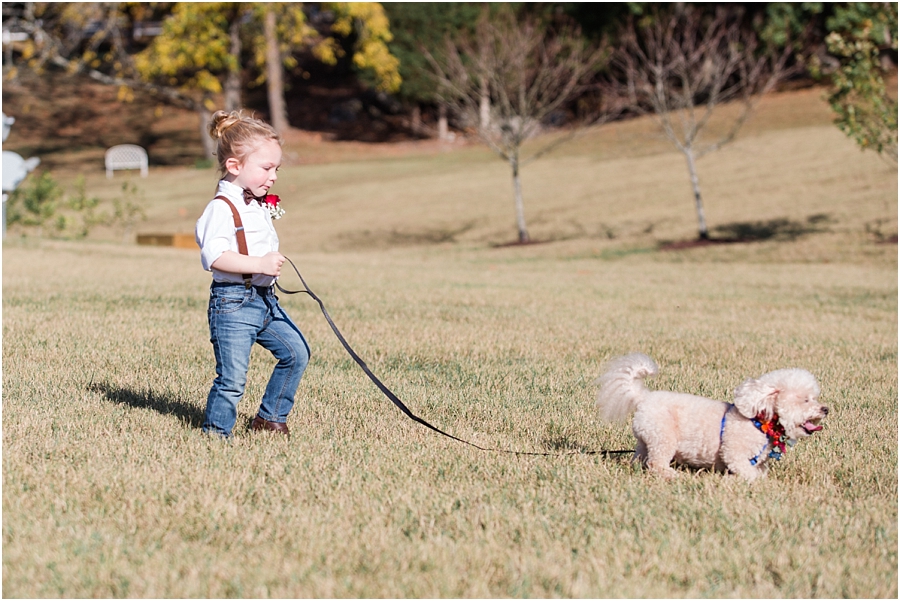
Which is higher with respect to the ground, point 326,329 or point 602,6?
point 602,6

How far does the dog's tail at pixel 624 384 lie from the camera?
4.61 metres

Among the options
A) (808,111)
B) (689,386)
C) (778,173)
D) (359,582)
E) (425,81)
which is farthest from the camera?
(425,81)

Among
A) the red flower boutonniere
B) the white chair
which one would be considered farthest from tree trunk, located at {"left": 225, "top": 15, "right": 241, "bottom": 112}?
the red flower boutonniere

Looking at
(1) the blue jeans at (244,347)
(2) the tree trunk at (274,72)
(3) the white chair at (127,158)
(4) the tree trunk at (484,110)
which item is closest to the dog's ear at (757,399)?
(1) the blue jeans at (244,347)

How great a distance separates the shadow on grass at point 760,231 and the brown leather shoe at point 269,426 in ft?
62.6

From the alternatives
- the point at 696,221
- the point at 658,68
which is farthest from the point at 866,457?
the point at 696,221

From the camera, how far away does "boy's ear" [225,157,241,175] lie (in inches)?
197

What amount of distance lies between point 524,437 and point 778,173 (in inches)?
1151

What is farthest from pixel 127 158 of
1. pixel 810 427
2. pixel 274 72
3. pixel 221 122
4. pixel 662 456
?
pixel 810 427

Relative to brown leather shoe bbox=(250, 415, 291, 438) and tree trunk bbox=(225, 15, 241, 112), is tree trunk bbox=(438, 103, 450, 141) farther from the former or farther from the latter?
brown leather shoe bbox=(250, 415, 291, 438)

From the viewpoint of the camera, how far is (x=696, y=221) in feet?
87.4

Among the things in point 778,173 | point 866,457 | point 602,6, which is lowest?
point 866,457

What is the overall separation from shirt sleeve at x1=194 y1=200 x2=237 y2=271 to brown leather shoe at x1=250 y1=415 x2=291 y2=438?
3.18 ft

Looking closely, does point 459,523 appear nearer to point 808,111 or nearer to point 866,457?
point 866,457
